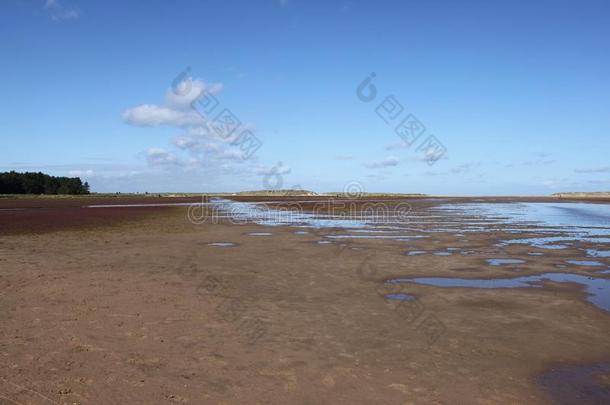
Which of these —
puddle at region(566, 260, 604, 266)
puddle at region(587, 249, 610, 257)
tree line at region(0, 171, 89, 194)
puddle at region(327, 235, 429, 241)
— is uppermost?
tree line at region(0, 171, 89, 194)

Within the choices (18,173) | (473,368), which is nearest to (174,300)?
(473,368)

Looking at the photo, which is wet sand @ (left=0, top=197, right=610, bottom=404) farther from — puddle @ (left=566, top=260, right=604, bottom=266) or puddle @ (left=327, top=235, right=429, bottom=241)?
puddle @ (left=327, top=235, right=429, bottom=241)

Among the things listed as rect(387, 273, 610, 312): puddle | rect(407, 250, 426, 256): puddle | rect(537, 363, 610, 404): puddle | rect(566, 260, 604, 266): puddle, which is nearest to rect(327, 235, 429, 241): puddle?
rect(407, 250, 426, 256): puddle

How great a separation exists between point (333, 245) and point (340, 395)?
50.6ft

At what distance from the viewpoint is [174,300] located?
1038cm

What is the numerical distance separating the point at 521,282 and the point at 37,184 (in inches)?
5397

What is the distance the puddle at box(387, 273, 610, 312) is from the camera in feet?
40.3

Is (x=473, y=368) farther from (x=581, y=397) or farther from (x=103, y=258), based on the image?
(x=103, y=258)

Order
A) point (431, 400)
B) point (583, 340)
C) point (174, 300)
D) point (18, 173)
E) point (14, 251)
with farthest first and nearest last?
point (18, 173) → point (14, 251) → point (174, 300) → point (583, 340) → point (431, 400)

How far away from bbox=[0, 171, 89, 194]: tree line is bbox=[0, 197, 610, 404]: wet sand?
121 m

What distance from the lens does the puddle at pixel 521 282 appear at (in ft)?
40.3

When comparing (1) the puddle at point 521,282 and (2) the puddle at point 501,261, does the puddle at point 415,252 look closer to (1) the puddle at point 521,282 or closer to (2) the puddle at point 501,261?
(2) the puddle at point 501,261

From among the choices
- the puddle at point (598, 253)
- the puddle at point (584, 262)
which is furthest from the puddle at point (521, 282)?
the puddle at point (598, 253)

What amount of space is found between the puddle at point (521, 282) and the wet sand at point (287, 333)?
1.32 ft
